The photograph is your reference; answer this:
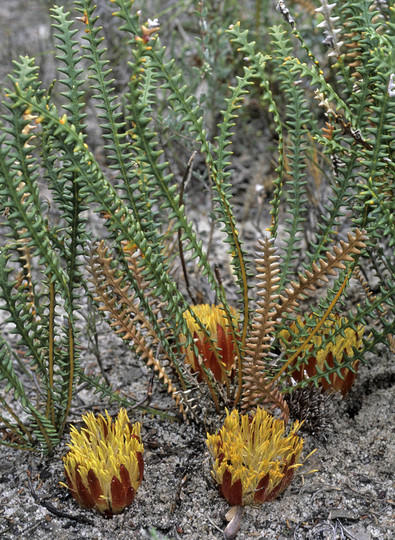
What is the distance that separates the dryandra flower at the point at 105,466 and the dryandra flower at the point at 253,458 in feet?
0.66

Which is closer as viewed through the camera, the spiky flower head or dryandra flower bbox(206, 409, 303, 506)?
dryandra flower bbox(206, 409, 303, 506)

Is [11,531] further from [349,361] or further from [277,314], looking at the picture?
[349,361]

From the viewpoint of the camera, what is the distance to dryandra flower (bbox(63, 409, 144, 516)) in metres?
1.37

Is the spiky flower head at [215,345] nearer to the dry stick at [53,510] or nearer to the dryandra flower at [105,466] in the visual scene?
the dryandra flower at [105,466]

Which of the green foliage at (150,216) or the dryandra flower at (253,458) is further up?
the green foliage at (150,216)

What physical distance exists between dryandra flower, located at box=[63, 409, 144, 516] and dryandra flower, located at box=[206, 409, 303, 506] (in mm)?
202

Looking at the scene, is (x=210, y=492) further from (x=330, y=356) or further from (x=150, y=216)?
(x=150, y=216)

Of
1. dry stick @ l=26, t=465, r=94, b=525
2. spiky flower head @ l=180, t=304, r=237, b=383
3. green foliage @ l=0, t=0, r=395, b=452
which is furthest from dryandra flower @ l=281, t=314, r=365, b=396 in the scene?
dry stick @ l=26, t=465, r=94, b=525

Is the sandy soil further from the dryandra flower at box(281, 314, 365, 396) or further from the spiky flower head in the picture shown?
the spiky flower head

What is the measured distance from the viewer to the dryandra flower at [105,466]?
137 cm

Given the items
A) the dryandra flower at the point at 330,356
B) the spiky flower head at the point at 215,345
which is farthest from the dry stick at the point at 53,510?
the dryandra flower at the point at 330,356

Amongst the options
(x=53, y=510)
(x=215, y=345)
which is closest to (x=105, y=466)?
(x=53, y=510)

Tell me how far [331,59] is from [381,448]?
6.11 feet

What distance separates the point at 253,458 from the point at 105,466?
36 centimetres
